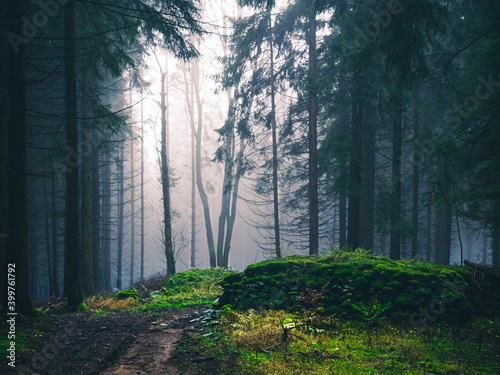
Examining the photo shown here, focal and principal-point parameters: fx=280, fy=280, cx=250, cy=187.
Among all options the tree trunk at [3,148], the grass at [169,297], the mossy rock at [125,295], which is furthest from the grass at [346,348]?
the tree trunk at [3,148]

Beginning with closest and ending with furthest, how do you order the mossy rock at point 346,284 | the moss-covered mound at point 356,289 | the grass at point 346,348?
the grass at point 346,348, the moss-covered mound at point 356,289, the mossy rock at point 346,284

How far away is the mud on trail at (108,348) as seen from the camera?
385 cm

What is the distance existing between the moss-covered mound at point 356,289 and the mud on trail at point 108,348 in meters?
1.62

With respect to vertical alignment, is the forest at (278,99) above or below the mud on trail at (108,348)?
above

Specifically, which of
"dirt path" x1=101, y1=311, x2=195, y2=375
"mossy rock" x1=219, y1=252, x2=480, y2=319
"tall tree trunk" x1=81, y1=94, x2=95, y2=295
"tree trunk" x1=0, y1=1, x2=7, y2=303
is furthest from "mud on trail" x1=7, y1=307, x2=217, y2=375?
"tall tree trunk" x1=81, y1=94, x2=95, y2=295

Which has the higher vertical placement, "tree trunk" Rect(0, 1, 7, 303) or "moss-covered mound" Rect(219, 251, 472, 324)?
"tree trunk" Rect(0, 1, 7, 303)

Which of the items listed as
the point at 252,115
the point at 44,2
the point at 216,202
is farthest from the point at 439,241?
the point at 216,202

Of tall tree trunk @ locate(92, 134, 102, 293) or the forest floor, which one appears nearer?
the forest floor

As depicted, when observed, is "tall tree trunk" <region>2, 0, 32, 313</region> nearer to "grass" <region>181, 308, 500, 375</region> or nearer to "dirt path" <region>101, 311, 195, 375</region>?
"dirt path" <region>101, 311, 195, 375</region>

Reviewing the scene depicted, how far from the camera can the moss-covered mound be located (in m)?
5.26

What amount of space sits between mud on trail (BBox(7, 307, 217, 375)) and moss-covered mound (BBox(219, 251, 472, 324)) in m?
1.62

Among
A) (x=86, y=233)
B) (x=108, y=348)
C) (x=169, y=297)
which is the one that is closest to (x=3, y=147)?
(x=86, y=233)

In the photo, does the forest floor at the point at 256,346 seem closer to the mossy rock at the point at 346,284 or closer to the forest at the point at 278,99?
the mossy rock at the point at 346,284

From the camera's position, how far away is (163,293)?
36.4 feet
